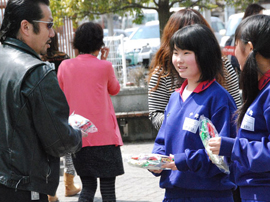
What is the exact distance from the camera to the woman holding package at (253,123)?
93.8 inches

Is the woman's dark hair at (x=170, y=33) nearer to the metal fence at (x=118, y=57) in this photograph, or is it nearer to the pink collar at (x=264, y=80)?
the pink collar at (x=264, y=80)

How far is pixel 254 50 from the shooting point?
8.26 ft

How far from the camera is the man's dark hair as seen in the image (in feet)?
9.04

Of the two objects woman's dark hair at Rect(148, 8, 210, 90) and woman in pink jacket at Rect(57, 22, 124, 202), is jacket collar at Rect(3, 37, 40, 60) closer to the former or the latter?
woman's dark hair at Rect(148, 8, 210, 90)

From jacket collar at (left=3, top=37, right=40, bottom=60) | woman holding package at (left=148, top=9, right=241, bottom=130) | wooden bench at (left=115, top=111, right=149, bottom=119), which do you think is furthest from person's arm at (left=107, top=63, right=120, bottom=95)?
wooden bench at (left=115, top=111, right=149, bottom=119)

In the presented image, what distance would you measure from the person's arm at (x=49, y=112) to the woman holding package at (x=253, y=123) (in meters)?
0.82

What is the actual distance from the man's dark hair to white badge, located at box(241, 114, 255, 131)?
1.28m

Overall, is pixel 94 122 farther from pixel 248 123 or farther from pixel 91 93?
pixel 248 123

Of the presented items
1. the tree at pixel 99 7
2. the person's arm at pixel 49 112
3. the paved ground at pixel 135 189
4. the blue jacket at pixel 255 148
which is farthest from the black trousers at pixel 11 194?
the tree at pixel 99 7

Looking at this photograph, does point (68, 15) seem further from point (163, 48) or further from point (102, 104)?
point (163, 48)

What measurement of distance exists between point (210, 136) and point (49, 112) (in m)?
0.87

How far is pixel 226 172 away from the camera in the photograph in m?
2.66

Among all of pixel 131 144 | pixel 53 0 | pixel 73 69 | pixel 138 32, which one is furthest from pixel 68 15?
pixel 138 32

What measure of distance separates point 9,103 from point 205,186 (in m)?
1.20
